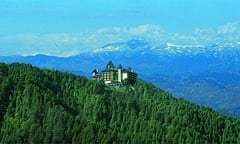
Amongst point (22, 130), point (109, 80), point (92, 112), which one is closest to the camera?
point (22, 130)

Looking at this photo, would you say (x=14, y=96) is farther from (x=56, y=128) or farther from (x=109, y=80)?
(x=109, y=80)

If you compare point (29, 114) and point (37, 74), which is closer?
point (29, 114)

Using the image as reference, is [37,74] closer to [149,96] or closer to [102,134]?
[149,96]

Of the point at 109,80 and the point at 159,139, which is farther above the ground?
the point at 109,80

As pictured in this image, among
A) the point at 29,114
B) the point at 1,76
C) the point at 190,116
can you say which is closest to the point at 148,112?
the point at 190,116

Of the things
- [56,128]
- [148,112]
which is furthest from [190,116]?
[56,128]

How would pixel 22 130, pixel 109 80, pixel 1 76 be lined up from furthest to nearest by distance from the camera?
1. pixel 109 80
2. pixel 1 76
3. pixel 22 130
